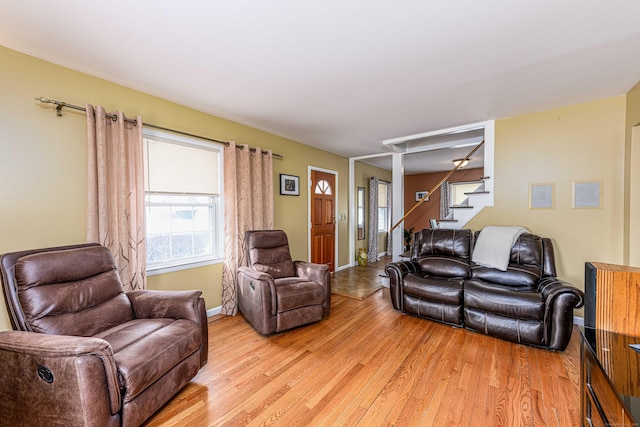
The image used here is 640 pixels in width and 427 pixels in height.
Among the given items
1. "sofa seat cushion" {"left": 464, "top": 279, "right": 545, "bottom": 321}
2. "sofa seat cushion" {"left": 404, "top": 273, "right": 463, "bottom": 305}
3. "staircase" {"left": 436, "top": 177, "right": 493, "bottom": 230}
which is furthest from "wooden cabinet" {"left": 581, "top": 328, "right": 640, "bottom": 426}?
"staircase" {"left": 436, "top": 177, "right": 493, "bottom": 230}

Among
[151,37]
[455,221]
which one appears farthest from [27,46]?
[455,221]

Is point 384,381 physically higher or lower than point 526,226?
lower

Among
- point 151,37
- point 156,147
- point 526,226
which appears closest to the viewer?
point 151,37

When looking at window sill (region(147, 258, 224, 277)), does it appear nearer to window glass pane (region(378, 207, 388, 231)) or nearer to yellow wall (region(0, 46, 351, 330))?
yellow wall (region(0, 46, 351, 330))

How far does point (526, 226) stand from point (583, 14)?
2433 millimetres

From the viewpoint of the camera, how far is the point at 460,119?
3379 millimetres

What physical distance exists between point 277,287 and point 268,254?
624 millimetres

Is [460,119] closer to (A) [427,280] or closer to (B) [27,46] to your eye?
(A) [427,280]

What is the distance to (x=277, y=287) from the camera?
106 inches

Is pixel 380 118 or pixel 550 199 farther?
pixel 380 118

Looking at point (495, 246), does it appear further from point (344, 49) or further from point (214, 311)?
point (214, 311)

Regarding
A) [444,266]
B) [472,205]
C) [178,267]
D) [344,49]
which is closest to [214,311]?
[178,267]

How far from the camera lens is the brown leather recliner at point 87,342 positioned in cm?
122

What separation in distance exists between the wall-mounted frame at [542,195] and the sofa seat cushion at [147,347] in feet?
13.0
